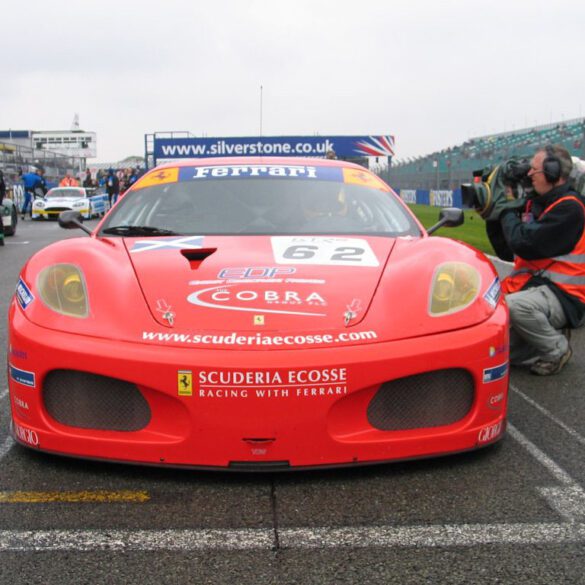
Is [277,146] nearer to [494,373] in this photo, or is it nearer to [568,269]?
[568,269]

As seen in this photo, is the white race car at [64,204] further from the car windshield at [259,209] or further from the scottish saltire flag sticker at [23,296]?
the scottish saltire flag sticker at [23,296]

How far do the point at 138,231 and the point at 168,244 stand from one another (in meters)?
0.32

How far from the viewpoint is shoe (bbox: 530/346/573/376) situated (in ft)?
14.1

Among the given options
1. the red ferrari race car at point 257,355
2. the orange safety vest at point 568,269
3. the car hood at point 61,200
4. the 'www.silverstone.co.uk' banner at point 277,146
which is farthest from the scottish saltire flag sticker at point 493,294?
the car hood at point 61,200

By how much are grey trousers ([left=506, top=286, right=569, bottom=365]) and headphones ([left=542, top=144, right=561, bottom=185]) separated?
23.1 inches

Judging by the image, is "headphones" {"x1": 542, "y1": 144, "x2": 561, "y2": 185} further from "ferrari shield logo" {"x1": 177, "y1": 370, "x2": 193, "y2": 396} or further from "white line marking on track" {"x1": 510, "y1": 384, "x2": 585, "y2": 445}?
"ferrari shield logo" {"x1": 177, "y1": 370, "x2": 193, "y2": 396}

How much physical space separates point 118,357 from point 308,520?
0.80 meters

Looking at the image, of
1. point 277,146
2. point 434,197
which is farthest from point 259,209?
point 434,197

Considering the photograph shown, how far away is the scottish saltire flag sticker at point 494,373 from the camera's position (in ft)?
8.93

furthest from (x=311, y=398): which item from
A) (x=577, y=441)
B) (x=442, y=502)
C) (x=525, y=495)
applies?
(x=577, y=441)

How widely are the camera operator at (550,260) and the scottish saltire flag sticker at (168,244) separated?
1.78 meters

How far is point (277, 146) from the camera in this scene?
19.0m

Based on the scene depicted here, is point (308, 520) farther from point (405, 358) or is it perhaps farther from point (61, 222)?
point (61, 222)

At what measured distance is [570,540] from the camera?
2.20 m
